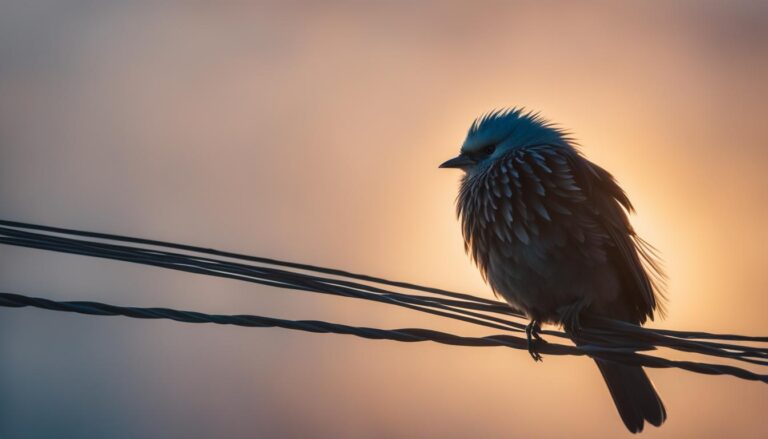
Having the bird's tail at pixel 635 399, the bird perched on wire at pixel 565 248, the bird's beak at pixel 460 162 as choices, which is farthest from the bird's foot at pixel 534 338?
the bird's beak at pixel 460 162

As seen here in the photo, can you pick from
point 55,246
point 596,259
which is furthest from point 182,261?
point 596,259

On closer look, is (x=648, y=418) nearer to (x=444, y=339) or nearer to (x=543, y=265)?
(x=543, y=265)

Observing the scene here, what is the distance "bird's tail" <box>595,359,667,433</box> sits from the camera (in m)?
5.30

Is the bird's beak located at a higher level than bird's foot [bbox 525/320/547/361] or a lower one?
higher

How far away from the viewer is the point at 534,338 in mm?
4836

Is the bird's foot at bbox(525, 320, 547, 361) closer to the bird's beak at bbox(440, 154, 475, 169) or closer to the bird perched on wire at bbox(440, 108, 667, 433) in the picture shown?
the bird perched on wire at bbox(440, 108, 667, 433)

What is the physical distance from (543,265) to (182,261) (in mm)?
2209

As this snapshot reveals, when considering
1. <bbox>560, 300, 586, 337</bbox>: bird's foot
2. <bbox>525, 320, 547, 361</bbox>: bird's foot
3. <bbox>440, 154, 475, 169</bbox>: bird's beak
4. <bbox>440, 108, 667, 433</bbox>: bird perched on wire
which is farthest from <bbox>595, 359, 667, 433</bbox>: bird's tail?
<bbox>440, 154, 475, 169</bbox>: bird's beak

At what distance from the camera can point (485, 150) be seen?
6.00 meters

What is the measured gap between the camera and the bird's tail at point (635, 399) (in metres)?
5.30

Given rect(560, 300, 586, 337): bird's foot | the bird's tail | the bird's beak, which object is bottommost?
the bird's tail

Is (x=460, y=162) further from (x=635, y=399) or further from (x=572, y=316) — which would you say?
(x=635, y=399)

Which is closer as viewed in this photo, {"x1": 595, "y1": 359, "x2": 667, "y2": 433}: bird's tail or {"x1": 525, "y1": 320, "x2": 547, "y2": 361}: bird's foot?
{"x1": 525, "y1": 320, "x2": 547, "y2": 361}: bird's foot

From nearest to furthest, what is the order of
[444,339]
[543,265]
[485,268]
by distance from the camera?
1. [444,339]
2. [543,265]
3. [485,268]
